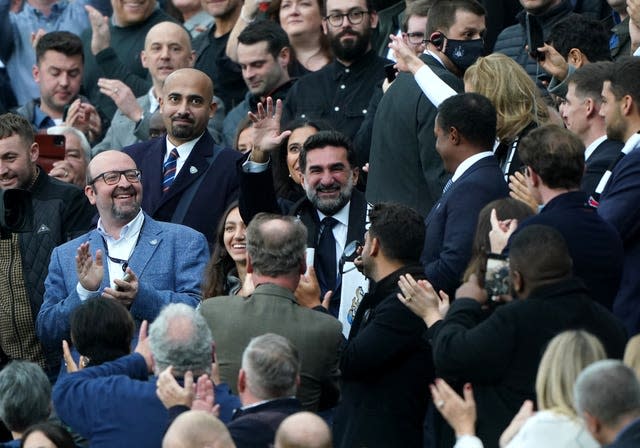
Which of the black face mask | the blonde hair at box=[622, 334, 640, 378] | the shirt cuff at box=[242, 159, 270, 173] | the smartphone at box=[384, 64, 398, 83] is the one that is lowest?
the blonde hair at box=[622, 334, 640, 378]

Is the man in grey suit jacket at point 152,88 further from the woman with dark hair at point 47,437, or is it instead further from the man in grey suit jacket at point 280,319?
the woman with dark hair at point 47,437

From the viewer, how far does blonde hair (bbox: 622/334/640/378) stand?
6031 millimetres

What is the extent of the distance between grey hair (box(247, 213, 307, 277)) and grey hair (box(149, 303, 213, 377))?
690 mm

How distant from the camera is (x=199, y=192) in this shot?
951 centimetres

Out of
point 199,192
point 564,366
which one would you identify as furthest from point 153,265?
point 564,366

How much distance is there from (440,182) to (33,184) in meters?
2.41

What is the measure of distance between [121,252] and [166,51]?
3459 mm

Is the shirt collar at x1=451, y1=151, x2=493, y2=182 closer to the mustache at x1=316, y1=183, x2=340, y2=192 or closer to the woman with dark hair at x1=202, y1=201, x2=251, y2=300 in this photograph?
the mustache at x1=316, y1=183, x2=340, y2=192

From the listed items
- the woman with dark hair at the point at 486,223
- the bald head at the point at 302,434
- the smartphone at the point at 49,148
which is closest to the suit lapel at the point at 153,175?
the smartphone at the point at 49,148

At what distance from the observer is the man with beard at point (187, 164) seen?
31.2ft

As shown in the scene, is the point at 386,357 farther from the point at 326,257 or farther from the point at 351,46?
the point at 351,46

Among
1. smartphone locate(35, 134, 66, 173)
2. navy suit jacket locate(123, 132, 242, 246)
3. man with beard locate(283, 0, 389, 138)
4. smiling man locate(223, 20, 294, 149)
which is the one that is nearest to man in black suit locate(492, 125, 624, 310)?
navy suit jacket locate(123, 132, 242, 246)

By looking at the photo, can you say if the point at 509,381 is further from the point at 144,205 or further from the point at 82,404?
the point at 144,205

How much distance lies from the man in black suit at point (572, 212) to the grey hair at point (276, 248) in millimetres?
1048
